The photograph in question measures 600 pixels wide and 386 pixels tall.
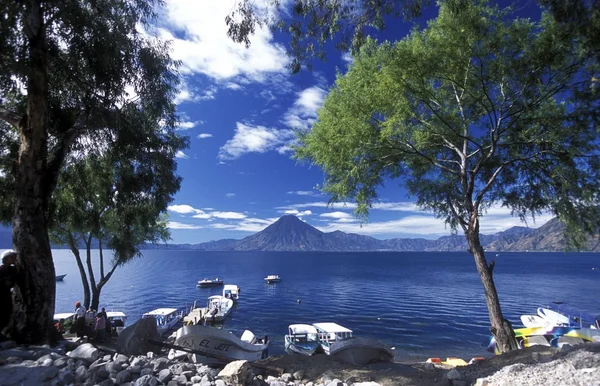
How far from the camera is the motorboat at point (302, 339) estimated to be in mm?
30031

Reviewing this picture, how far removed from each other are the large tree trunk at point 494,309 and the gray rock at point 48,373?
1107 centimetres

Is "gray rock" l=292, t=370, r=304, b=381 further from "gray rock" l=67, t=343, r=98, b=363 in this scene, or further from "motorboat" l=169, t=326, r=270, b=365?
"motorboat" l=169, t=326, r=270, b=365

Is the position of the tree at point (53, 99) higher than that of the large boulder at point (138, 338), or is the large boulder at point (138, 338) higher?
the tree at point (53, 99)

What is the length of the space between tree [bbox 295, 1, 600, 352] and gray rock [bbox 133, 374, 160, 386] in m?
8.03

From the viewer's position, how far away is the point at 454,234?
13195 mm

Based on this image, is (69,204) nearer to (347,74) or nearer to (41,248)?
(41,248)

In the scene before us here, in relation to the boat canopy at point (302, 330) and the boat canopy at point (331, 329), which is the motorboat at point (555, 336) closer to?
the boat canopy at point (331, 329)

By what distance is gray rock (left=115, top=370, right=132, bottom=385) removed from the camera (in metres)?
4.85

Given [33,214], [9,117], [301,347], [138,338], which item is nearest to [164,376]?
[138,338]

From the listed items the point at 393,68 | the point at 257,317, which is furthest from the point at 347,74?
the point at 257,317

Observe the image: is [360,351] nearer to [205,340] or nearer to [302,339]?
[205,340]

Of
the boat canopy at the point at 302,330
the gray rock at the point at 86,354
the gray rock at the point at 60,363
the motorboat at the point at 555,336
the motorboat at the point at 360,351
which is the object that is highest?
the gray rock at the point at 60,363

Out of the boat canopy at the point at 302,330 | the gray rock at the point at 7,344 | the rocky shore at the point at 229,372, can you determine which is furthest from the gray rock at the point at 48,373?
the boat canopy at the point at 302,330

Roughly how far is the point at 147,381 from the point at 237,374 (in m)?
1.37
